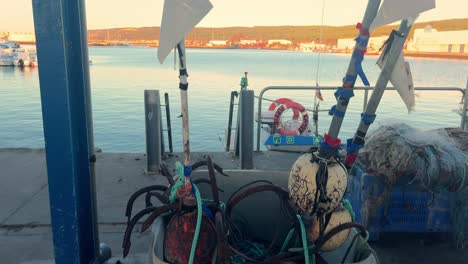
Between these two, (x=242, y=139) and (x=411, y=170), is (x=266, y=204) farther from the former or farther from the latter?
(x=242, y=139)

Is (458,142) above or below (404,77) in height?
below

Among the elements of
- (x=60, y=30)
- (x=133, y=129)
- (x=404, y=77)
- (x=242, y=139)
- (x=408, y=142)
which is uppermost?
(x=60, y=30)

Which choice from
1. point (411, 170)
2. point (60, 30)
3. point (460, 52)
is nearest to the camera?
point (60, 30)

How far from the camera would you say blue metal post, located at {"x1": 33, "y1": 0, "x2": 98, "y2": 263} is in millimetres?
2672

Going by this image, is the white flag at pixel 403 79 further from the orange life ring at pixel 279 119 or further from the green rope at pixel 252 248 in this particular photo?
the orange life ring at pixel 279 119

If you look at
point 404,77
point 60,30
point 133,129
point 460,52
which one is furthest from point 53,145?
point 460,52

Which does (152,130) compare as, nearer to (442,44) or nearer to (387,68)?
(387,68)

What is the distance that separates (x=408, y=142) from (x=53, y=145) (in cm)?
343

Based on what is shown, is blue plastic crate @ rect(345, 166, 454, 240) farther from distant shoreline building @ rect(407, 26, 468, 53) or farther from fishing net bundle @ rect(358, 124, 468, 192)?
distant shoreline building @ rect(407, 26, 468, 53)

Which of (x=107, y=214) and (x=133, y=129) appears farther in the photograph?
(x=133, y=129)

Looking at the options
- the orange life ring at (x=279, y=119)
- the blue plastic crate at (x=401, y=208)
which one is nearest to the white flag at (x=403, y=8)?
the blue plastic crate at (x=401, y=208)

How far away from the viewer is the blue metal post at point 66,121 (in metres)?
2.67

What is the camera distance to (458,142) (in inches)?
182

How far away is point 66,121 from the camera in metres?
2.77
